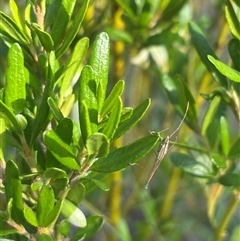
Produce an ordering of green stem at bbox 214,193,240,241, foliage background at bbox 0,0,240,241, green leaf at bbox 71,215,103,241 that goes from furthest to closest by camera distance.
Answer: foliage background at bbox 0,0,240,241
green stem at bbox 214,193,240,241
green leaf at bbox 71,215,103,241

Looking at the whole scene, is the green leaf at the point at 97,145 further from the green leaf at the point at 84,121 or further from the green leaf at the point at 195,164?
the green leaf at the point at 195,164

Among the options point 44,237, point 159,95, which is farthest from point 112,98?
point 159,95

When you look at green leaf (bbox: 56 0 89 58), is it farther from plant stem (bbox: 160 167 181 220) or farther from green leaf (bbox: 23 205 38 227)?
plant stem (bbox: 160 167 181 220)

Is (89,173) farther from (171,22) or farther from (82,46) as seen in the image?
(171,22)

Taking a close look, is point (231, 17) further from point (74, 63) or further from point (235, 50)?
point (74, 63)

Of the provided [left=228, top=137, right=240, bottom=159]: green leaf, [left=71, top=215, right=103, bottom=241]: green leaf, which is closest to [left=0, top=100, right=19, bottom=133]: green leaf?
[left=71, top=215, right=103, bottom=241]: green leaf

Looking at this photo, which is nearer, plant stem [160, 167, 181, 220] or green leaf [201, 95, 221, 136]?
green leaf [201, 95, 221, 136]

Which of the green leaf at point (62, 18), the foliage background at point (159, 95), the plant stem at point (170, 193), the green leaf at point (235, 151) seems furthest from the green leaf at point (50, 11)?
the plant stem at point (170, 193)
